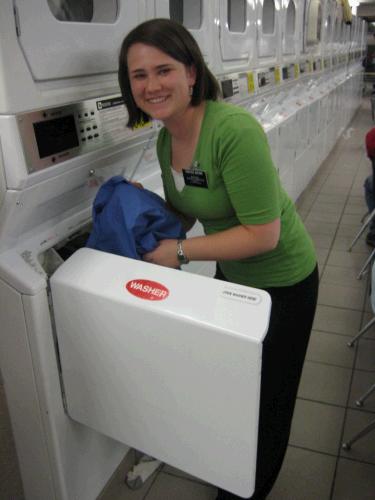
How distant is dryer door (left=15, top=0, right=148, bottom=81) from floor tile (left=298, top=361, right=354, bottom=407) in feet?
5.40

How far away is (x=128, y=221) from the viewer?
1.14 m

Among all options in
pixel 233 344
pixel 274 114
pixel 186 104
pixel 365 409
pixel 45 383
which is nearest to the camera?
pixel 233 344

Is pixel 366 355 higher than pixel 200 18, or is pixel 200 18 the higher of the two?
pixel 200 18

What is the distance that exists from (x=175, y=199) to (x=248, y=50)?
Result: 153 centimetres

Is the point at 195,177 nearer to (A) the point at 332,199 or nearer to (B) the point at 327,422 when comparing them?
(B) the point at 327,422

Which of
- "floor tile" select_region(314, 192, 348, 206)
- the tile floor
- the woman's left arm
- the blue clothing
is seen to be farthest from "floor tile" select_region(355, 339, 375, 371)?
"floor tile" select_region(314, 192, 348, 206)

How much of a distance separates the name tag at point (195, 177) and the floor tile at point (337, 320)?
68.1 inches

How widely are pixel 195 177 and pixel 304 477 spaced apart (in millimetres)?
1249

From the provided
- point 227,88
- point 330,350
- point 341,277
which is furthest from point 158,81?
point 341,277

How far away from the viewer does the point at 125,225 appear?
1146 mm

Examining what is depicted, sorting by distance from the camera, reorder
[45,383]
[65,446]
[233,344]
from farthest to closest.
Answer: [65,446], [45,383], [233,344]

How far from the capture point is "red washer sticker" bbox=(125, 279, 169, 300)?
0.98m

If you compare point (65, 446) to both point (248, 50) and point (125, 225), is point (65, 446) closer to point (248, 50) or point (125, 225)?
point (125, 225)

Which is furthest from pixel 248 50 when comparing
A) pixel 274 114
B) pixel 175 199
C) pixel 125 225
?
pixel 125 225
